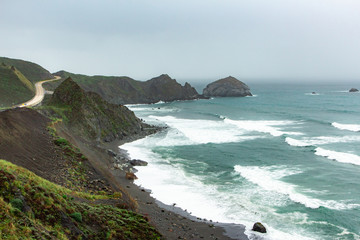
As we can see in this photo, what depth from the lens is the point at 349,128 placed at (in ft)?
234

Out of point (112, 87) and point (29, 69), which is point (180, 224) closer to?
point (29, 69)

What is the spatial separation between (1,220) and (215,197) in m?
22.0

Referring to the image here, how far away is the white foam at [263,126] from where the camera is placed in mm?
67625

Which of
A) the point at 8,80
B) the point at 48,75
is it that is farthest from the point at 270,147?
the point at 48,75

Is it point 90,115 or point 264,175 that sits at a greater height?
point 90,115

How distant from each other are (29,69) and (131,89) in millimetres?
42888

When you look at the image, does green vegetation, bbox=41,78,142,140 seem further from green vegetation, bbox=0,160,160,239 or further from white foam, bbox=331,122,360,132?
white foam, bbox=331,122,360,132

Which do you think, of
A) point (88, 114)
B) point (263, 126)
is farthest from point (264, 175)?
point (263, 126)

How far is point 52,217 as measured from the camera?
16031 millimetres

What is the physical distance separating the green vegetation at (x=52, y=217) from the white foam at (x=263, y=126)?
50214 millimetres

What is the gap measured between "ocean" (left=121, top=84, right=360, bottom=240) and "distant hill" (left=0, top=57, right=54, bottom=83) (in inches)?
2751

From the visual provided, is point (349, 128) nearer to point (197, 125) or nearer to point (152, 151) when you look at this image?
point (197, 125)

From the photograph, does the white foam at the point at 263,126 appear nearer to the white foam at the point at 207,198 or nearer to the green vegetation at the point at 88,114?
the green vegetation at the point at 88,114

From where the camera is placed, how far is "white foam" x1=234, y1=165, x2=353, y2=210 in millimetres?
30250
